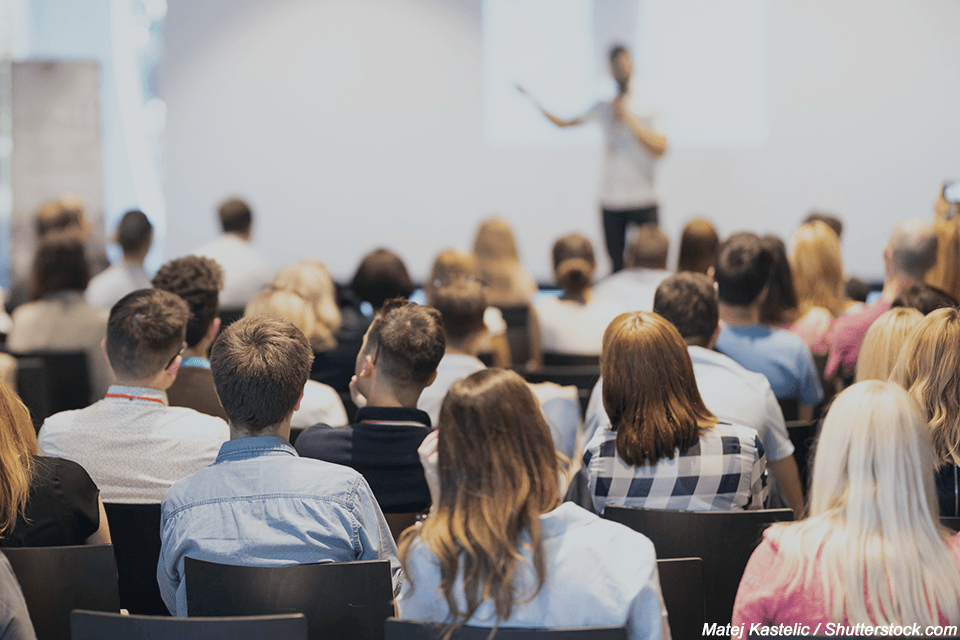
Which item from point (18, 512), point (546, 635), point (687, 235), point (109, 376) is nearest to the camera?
point (546, 635)

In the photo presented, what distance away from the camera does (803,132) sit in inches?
310

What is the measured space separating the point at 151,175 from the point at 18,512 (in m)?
6.82

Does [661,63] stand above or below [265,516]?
above

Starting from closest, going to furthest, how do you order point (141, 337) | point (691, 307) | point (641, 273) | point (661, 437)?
point (661, 437)
point (141, 337)
point (691, 307)
point (641, 273)

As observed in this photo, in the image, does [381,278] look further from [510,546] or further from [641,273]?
[510,546]

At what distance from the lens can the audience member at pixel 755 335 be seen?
10.4ft

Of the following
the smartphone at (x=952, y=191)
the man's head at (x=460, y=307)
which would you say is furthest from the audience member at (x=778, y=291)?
the man's head at (x=460, y=307)

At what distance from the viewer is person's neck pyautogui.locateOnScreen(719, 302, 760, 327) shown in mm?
3305

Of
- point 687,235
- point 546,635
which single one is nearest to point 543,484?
point 546,635

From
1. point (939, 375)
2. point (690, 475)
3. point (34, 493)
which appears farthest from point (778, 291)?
point (34, 493)

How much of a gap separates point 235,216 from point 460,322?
262 cm

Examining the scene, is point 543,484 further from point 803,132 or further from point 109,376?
point 803,132

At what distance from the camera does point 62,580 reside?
1.71 m

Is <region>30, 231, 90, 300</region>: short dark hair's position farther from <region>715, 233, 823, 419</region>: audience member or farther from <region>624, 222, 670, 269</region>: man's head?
<region>715, 233, 823, 419</region>: audience member
